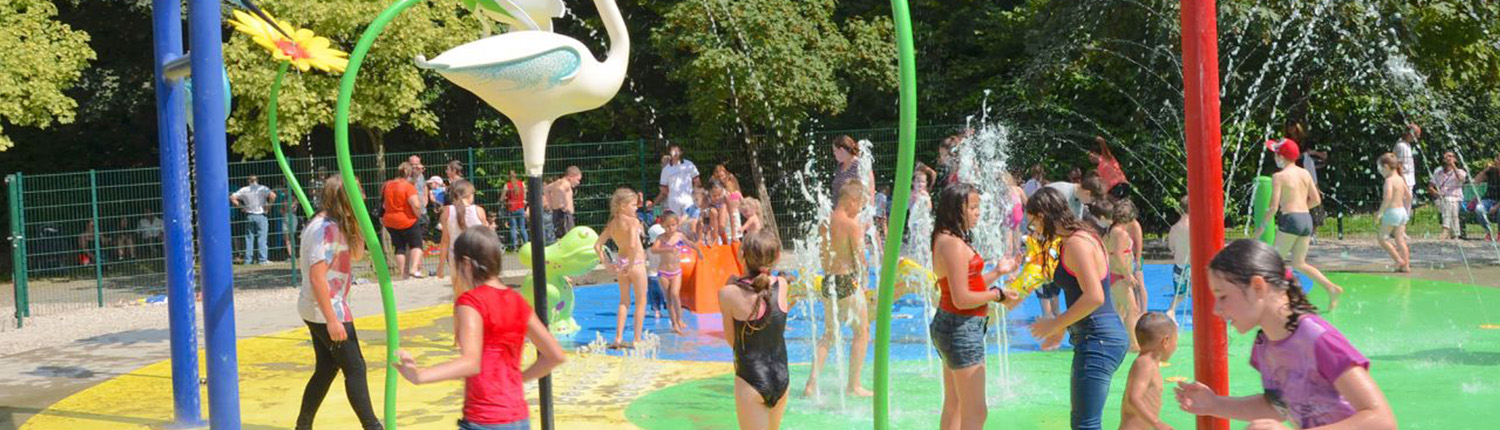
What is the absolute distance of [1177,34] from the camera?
→ 18.2 m

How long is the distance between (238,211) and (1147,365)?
51.4 feet

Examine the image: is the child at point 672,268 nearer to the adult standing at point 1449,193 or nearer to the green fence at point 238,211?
the green fence at point 238,211

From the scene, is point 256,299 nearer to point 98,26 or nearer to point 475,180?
point 475,180

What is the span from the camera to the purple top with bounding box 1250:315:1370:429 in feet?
10.6

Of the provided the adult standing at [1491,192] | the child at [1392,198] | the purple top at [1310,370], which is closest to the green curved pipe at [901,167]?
the purple top at [1310,370]

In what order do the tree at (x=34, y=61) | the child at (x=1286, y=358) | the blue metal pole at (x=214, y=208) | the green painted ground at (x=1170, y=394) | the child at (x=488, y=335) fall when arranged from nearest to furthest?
the child at (x=1286, y=358) < the child at (x=488, y=335) < the blue metal pole at (x=214, y=208) < the green painted ground at (x=1170, y=394) < the tree at (x=34, y=61)

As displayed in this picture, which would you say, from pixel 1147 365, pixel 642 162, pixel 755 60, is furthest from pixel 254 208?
pixel 1147 365

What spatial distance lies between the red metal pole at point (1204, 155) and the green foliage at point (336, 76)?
14.8 m

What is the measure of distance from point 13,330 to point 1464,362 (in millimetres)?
12411

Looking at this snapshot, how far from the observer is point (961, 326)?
5723 millimetres

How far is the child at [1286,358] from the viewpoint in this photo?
3.19m

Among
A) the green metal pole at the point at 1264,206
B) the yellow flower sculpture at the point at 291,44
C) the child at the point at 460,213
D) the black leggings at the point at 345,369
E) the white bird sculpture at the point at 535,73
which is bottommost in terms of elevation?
the black leggings at the point at 345,369

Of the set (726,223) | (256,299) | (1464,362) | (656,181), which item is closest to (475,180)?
(656,181)

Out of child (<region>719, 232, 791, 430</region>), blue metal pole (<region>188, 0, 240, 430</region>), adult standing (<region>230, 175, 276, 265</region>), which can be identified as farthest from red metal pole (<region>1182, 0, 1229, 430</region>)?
adult standing (<region>230, 175, 276, 265</region>)
